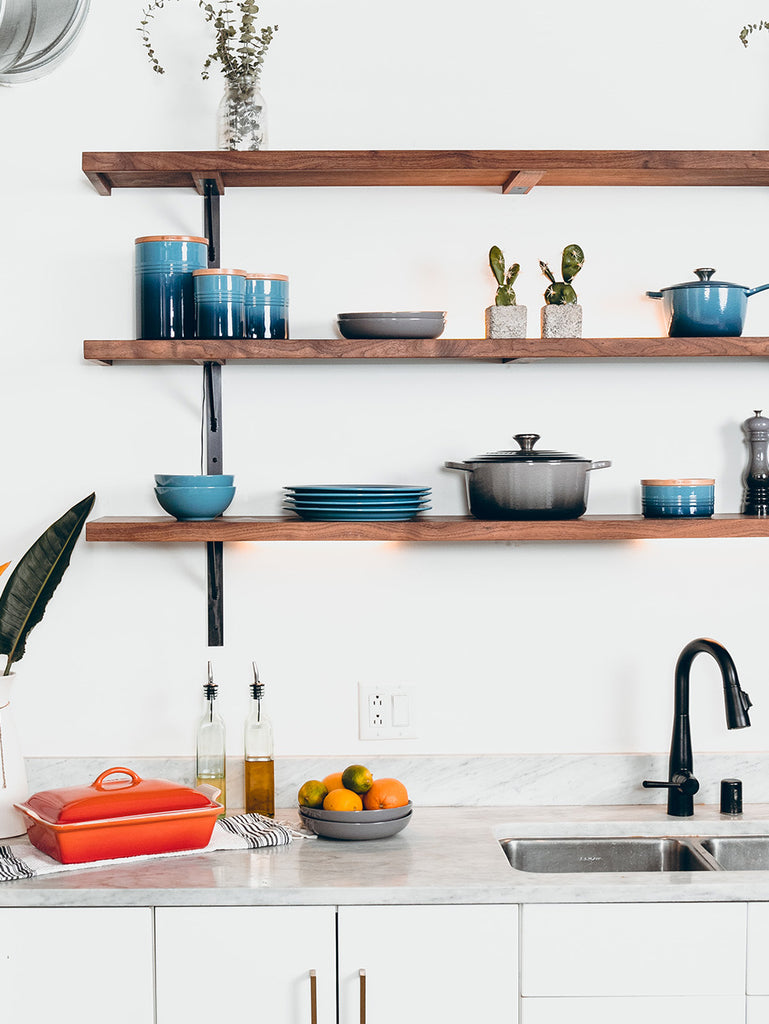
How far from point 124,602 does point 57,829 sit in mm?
563

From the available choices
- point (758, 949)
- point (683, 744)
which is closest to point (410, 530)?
point (683, 744)

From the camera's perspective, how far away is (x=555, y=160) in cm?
214

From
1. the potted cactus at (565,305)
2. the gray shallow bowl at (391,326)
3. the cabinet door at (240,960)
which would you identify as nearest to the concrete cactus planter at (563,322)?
the potted cactus at (565,305)

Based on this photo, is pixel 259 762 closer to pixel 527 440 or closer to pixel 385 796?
pixel 385 796

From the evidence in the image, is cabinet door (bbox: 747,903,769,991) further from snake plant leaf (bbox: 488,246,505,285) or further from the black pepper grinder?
snake plant leaf (bbox: 488,246,505,285)

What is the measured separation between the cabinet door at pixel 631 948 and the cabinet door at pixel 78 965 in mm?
623

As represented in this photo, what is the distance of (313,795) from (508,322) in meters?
0.96

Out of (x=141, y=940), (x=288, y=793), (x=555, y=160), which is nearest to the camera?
(x=141, y=940)

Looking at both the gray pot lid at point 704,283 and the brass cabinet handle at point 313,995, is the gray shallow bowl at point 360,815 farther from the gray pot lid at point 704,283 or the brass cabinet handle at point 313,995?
the gray pot lid at point 704,283

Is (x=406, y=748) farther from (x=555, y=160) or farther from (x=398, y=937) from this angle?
(x=555, y=160)

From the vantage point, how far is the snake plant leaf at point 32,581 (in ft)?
7.14

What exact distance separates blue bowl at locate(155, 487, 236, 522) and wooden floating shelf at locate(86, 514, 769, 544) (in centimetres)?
2

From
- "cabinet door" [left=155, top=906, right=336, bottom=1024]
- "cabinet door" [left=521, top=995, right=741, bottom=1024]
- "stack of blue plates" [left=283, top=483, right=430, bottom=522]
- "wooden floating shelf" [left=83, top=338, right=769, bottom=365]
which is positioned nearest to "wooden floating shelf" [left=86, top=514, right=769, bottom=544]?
"stack of blue plates" [left=283, top=483, right=430, bottom=522]

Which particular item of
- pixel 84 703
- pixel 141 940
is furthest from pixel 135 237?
pixel 141 940
